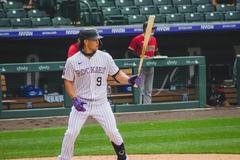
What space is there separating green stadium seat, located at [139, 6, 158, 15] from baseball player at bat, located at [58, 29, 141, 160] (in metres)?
9.70

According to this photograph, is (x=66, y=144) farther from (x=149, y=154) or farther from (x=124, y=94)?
(x=124, y=94)

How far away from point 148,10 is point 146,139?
298 inches

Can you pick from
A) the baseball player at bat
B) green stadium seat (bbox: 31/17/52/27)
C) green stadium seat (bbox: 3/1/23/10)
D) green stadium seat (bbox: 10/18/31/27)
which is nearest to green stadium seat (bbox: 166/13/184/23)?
green stadium seat (bbox: 31/17/52/27)

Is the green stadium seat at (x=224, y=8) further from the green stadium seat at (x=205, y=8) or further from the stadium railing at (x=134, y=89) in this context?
the stadium railing at (x=134, y=89)

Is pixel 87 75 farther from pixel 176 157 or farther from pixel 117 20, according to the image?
pixel 117 20

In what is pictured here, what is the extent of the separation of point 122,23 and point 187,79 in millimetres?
2939

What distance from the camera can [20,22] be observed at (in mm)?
14906

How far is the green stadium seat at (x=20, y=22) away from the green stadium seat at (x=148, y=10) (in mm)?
3278

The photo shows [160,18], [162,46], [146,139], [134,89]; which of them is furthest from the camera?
[162,46]

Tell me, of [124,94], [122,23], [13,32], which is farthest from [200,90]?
[13,32]

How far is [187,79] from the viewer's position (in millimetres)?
13492

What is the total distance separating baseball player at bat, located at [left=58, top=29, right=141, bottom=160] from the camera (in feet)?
22.6

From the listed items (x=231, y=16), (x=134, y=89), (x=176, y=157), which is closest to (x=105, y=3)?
(x=231, y=16)

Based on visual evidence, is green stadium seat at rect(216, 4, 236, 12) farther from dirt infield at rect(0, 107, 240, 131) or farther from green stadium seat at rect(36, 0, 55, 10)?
dirt infield at rect(0, 107, 240, 131)
